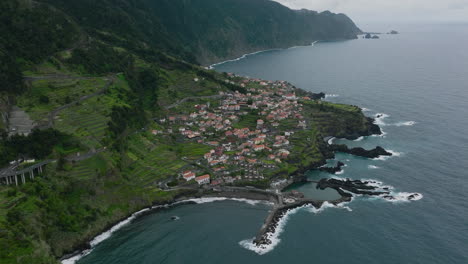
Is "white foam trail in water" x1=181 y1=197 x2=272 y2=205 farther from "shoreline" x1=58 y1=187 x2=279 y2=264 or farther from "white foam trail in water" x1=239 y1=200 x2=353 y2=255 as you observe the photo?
"white foam trail in water" x1=239 y1=200 x2=353 y2=255

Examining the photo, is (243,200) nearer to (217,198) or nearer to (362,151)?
(217,198)

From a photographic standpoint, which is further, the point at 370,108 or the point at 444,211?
the point at 370,108

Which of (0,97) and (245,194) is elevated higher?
(0,97)

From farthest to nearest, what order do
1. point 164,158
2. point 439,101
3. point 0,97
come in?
point 439,101, point 164,158, point 0,97

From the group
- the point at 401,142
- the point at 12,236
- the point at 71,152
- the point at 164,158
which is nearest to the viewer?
the point at 12,236

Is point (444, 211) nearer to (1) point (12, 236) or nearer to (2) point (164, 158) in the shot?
(2) point (164, 158)

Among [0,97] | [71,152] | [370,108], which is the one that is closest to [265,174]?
[71,152]

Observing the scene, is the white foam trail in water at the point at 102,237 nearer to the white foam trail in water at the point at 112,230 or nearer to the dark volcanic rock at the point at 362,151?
the white foam trail in water at the point at 112,230

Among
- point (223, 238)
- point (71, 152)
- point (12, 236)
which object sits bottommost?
point (223, 238)

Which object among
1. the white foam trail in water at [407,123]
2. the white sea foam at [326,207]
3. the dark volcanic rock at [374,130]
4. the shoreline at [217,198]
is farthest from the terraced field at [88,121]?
the white foam trail in water at [407,123]
